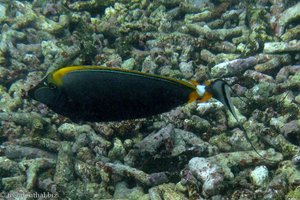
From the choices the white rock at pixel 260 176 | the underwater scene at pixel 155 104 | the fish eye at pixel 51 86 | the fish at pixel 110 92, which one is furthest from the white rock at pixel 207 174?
the fish eye at pixel 51 86

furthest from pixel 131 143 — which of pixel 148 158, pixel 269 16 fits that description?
pixel 269 16

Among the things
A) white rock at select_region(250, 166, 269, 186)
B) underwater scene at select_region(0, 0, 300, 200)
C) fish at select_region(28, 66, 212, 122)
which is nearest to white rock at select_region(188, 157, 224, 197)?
underwater scene at select_region(0, 0, 300, 200)

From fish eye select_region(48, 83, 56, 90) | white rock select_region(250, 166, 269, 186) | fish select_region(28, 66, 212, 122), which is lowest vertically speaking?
white rock select_region(250, 166, 269, 186)

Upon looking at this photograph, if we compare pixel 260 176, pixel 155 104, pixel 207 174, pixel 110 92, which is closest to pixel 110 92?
pixel 110 92

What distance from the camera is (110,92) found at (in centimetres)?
222

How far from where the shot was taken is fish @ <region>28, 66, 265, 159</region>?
2156 millimetres

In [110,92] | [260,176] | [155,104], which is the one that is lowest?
[260,176]

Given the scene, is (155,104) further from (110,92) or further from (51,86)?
(51,86)

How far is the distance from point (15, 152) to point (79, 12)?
387cm

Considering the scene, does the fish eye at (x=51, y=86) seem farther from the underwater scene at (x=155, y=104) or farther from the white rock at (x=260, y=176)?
the white rock at (x=260, y=176)

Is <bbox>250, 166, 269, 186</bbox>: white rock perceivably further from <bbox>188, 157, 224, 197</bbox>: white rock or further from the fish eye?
the fish eye

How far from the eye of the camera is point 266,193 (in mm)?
3107

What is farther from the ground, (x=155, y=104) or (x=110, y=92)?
(x=110, y=92)

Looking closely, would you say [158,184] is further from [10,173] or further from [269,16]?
[269,16]
